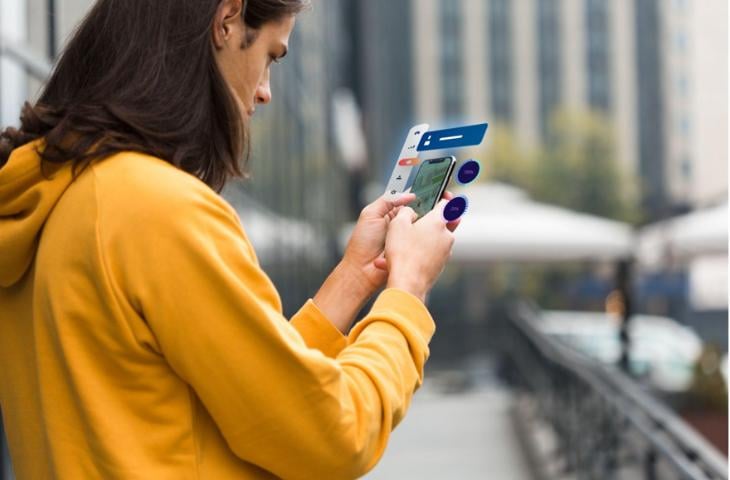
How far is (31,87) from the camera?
382cm

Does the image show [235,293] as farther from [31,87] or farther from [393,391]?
[31,87]

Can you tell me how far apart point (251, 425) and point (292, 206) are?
12.9 m

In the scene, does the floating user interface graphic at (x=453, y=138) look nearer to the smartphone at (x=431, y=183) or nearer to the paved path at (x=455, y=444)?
the smartphone at (x=431, y=183)

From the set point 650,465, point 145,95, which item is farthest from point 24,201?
→ point 650,465

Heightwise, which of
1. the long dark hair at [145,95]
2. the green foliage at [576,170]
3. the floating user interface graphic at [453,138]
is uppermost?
the long dark hair at [145,95]

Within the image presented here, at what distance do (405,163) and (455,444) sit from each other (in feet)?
34.9

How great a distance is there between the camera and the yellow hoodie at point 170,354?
54.8 inches

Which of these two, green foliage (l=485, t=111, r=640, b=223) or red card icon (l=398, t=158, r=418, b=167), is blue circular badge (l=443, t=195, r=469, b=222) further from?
green foliage (l=485, t=111, r=640, b=223)

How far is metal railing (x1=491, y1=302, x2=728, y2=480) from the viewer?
4227 millimetres

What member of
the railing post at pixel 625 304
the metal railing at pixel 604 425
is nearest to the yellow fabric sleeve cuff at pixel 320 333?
the metal railing at pixel 604 425

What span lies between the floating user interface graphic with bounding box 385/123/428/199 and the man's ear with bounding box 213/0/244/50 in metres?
0.36

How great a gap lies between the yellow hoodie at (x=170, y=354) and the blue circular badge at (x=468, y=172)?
1.01ft

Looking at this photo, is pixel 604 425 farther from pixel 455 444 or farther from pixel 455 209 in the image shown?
pixel 455 209

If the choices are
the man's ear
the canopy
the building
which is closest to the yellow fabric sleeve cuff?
the man's ear
